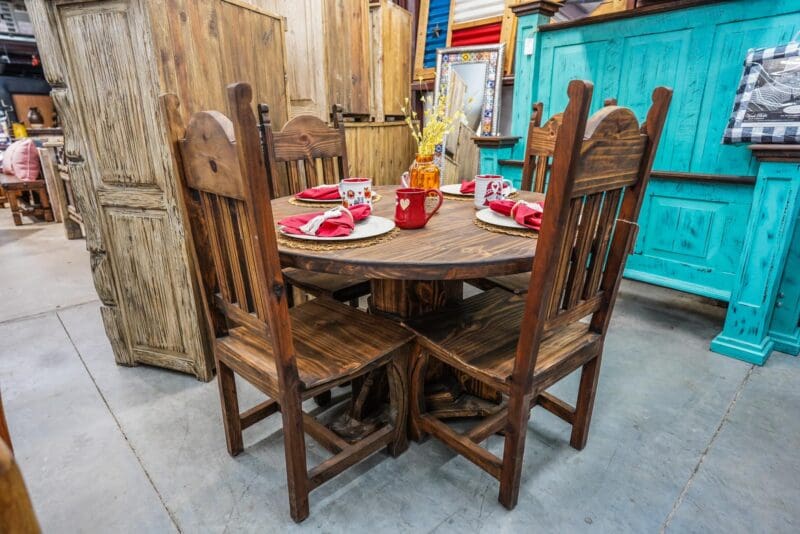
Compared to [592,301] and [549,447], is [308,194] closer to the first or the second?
[592,301]

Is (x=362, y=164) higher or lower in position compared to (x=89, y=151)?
lower

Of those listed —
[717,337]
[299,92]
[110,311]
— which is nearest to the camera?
[110,311]

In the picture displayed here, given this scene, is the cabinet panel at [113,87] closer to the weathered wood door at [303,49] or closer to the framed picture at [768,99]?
the weathered wood door at [303,49]

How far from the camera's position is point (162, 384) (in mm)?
1972

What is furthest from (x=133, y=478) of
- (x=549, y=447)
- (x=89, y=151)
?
(x=549, y=447)

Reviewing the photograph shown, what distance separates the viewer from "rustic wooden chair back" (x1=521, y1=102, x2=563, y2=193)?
7.20 feet

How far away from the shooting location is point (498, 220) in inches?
55.7

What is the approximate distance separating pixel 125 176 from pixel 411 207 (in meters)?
1.28

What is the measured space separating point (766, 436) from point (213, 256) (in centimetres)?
205

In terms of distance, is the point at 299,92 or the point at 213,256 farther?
the point at 299,92

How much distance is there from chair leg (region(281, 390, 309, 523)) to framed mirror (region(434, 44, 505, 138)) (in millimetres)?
3519

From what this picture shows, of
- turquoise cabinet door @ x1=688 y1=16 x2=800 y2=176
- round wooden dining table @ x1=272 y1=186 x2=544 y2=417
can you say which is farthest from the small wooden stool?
turquoise cabinet door @ x1=688 y1=16 x2=800 y2=176

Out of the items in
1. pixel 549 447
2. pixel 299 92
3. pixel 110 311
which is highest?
pixel 299 92


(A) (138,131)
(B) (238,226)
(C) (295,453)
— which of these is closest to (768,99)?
(B) (238,226)
